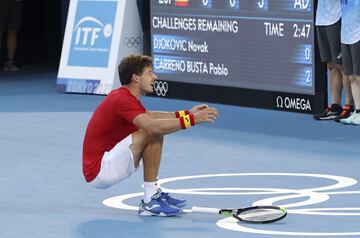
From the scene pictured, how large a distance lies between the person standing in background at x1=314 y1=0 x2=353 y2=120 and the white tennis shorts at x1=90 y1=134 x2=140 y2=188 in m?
5.24

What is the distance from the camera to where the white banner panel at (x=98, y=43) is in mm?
16219

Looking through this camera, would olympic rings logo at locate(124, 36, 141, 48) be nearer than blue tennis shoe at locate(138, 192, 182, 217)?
No

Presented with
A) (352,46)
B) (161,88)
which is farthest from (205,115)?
(161,88)

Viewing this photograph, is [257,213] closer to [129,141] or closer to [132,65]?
[129,141]

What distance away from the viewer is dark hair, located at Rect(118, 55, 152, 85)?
28.7 feet

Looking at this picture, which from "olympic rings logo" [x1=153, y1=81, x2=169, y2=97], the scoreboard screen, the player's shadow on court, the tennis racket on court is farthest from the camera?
"olympic rings logo" [x1=153, y1=81, x2=169, y2=97]

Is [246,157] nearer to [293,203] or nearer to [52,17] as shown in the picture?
[293,203]

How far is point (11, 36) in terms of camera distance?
19062mm

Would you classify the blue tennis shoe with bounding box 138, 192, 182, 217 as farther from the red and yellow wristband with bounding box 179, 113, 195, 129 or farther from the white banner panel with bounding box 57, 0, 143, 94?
the white banner panel with bounding box 57, 0, 143, 94

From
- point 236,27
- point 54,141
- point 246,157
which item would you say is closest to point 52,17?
point 236,27

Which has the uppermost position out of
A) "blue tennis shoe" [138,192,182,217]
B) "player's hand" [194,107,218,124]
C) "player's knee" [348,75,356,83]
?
"player's hand" [194,107,218,124]

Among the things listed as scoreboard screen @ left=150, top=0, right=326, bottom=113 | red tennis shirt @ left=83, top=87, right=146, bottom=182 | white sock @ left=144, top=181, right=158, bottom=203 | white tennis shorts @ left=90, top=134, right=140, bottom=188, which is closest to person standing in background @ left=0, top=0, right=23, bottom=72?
scoreboard screen @ left=150, top=0, right=326, bottom=113

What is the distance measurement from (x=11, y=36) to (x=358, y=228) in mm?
11910

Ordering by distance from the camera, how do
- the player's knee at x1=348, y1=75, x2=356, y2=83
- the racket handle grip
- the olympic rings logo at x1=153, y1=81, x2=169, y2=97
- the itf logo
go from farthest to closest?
1. the itf logo
2. the olympic rings logo at x1=153, y1=81, x2=169, y2=97
3. the player's knee at x1=348, y1=75, x2=356, y2=83
4. the racket handle grip
